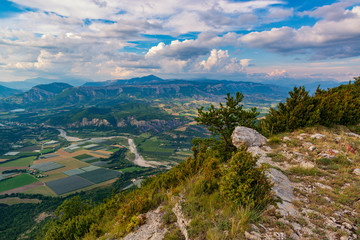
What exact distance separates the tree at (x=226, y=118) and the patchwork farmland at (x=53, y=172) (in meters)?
137

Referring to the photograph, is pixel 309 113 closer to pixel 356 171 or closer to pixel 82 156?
pixel 356 171

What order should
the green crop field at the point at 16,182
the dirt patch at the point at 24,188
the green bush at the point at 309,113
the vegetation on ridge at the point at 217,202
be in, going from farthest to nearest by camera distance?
the green crop field at the point at 16,182 → the dirt patch at the point at 24,188 → the green bush at the point at 309,113 → the vegetation on ridge at the point at 217,202

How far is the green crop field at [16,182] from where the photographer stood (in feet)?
389

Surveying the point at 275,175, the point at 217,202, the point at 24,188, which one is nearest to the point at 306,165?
the point at 275,175

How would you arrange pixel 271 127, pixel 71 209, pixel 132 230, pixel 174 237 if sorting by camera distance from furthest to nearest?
pixel 71 209, pixel 271 127, pixel 132 230, pixel 174 237

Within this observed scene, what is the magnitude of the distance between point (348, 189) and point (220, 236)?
753 centimetres

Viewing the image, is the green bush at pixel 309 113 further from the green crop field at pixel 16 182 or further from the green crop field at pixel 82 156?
the green crop field at pixel 82 156

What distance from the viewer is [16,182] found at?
12562cm

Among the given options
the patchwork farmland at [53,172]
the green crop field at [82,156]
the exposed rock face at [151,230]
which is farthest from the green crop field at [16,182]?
the exposed rock face at [151,230]

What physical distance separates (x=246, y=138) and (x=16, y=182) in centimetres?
18604

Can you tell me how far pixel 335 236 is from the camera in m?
5.41

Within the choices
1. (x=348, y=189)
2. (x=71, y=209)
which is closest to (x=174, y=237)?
(x=348, y=189)

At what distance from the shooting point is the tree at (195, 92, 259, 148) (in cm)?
1408

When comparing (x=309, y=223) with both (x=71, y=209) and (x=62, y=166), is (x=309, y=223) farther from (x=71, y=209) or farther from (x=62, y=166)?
(x=62, y=166)
